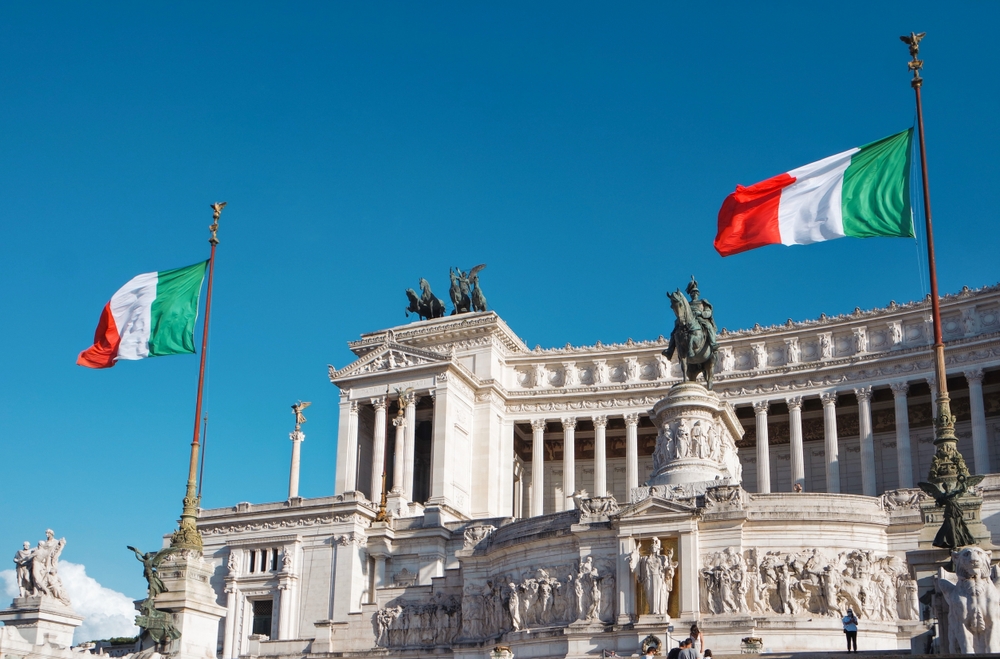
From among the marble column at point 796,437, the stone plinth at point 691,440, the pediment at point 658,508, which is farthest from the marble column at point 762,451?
the pediment at point 658,508

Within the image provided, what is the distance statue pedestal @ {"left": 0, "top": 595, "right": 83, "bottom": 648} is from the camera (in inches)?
1276

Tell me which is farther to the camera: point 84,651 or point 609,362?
point 609,362

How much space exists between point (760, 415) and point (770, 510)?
37.1 m

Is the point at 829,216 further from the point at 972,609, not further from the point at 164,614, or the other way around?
the point at 164,614

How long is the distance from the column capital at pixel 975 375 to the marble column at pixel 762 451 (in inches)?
499

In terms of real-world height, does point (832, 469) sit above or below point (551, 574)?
above

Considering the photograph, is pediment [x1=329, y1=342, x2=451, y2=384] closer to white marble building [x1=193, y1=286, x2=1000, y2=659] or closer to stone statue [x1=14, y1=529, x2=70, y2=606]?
white marble building [x1=193, y1=286, x2=1000, y2=659]

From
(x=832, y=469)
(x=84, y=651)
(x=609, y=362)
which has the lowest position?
(x=84, y=651)

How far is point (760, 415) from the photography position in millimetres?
76500

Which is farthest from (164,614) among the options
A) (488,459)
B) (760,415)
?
(760,415)

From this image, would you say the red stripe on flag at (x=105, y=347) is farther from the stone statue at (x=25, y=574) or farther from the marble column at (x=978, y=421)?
the marble column at (x=978, y=421)

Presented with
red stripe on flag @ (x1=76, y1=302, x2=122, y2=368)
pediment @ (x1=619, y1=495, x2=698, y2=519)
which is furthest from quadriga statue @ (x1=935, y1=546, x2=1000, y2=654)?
red stripe on flag @ (x1=76, y1=302, x2=122, y2=368)

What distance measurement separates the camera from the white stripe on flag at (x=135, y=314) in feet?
134

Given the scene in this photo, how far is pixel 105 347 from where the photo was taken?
41469 millimetres
